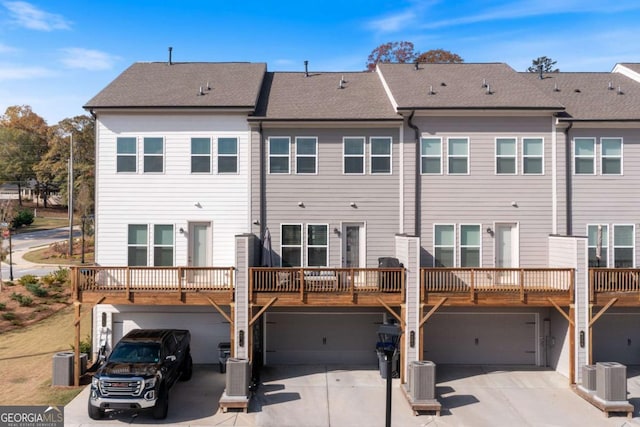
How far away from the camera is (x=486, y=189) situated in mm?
14328

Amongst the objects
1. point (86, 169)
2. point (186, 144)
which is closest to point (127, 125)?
point (186, 144)

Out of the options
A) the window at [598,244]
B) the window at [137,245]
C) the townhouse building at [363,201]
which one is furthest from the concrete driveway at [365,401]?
the window at [137,245]

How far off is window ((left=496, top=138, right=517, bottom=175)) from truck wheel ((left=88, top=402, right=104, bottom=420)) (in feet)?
44.0

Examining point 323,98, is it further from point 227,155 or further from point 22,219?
point 22,219

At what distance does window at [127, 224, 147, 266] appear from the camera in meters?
14.2

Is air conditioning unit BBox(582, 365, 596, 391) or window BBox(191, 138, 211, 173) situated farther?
window BBox(191, 138, 211, 173)

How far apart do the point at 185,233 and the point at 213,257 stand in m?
1.22

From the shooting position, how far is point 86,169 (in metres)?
44.8

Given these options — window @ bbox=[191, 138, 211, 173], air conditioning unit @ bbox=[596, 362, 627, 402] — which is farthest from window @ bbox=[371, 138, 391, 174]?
air conditioning unit @ bbox=[596, 362, 627, 402]

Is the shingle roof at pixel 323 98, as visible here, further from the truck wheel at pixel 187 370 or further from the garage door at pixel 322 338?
the truck wheel at pixel 187 370

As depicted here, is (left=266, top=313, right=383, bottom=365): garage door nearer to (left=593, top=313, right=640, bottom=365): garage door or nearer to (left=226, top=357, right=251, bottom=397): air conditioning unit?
(left=226, top=357, right=251, bottom=397): air conditioning unit

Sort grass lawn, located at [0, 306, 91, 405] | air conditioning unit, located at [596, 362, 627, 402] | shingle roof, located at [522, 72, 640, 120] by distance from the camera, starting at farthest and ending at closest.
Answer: shingle roof, located at [522, 72, 640, 120] → grass lawn, located at [0, 306, 91, 405] → air conditioning unit, located at [596, 362, 627, 402]

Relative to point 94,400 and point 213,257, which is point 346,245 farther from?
point 94,400

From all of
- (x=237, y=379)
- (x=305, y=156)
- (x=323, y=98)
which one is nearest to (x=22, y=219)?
(x=323, y=98)
